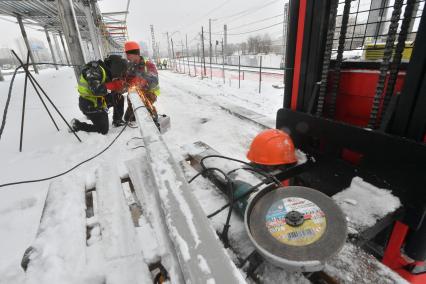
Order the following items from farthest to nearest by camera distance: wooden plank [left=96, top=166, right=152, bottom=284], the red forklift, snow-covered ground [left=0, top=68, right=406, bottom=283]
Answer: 1. snow-covered ground [left=0, top=68, right=406, bottom=283]
2. the red forklift
3. wooden plank [left=96, top=166, right=152, bottom=284]

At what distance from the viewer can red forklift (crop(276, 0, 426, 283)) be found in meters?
1.38

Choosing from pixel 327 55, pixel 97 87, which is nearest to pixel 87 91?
pixel 97 87

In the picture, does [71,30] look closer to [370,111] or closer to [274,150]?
[274,150]

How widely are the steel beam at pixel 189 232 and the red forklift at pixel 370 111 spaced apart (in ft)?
3.27

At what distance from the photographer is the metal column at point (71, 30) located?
4.90 metres

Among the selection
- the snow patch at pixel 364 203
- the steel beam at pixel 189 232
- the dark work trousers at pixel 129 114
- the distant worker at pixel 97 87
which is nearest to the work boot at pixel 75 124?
the distant worker at pixel 97 87

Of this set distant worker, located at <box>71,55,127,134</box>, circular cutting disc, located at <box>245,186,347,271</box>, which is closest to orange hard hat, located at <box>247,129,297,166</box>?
circular cutting disc, located at <box>245,186,347,271</box>

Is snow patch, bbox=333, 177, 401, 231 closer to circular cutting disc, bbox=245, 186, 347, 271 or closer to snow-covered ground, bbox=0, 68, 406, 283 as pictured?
snow-covered ground, bbox=0, 68, 406, 283

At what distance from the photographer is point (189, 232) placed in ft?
2.81

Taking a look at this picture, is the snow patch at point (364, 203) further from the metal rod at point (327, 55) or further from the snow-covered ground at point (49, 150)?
the snow-covered ground at point (49, 150)

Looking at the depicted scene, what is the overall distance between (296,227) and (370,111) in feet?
4.17

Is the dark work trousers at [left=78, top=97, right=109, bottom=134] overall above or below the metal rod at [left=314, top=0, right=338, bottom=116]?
below

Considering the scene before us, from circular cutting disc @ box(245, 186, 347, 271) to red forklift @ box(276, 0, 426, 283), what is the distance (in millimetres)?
308

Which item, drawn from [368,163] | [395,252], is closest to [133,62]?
[368,163]
